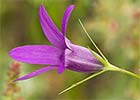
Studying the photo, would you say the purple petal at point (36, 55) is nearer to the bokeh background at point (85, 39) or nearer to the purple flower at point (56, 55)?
the purple flower at point (56, 55)

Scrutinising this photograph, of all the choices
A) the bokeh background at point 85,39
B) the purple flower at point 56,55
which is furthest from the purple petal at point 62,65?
the bokeh background at point 85,39

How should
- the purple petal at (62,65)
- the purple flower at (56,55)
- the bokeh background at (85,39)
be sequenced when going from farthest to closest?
1. the bokeh background at (85,39)
2. the purple flower at (56,55)
3. the purple petal at (62,65)

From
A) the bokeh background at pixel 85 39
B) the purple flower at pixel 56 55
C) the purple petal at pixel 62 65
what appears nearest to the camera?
the purple petal at pixel 62 65

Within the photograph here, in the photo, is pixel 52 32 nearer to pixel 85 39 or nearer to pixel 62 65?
pixel 62 65

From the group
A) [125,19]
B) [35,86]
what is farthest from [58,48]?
[35,86]

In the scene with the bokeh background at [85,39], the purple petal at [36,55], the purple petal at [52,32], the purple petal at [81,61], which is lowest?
the bokeh background at [85,39]

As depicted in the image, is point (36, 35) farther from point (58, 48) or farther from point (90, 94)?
point (58, 48)
